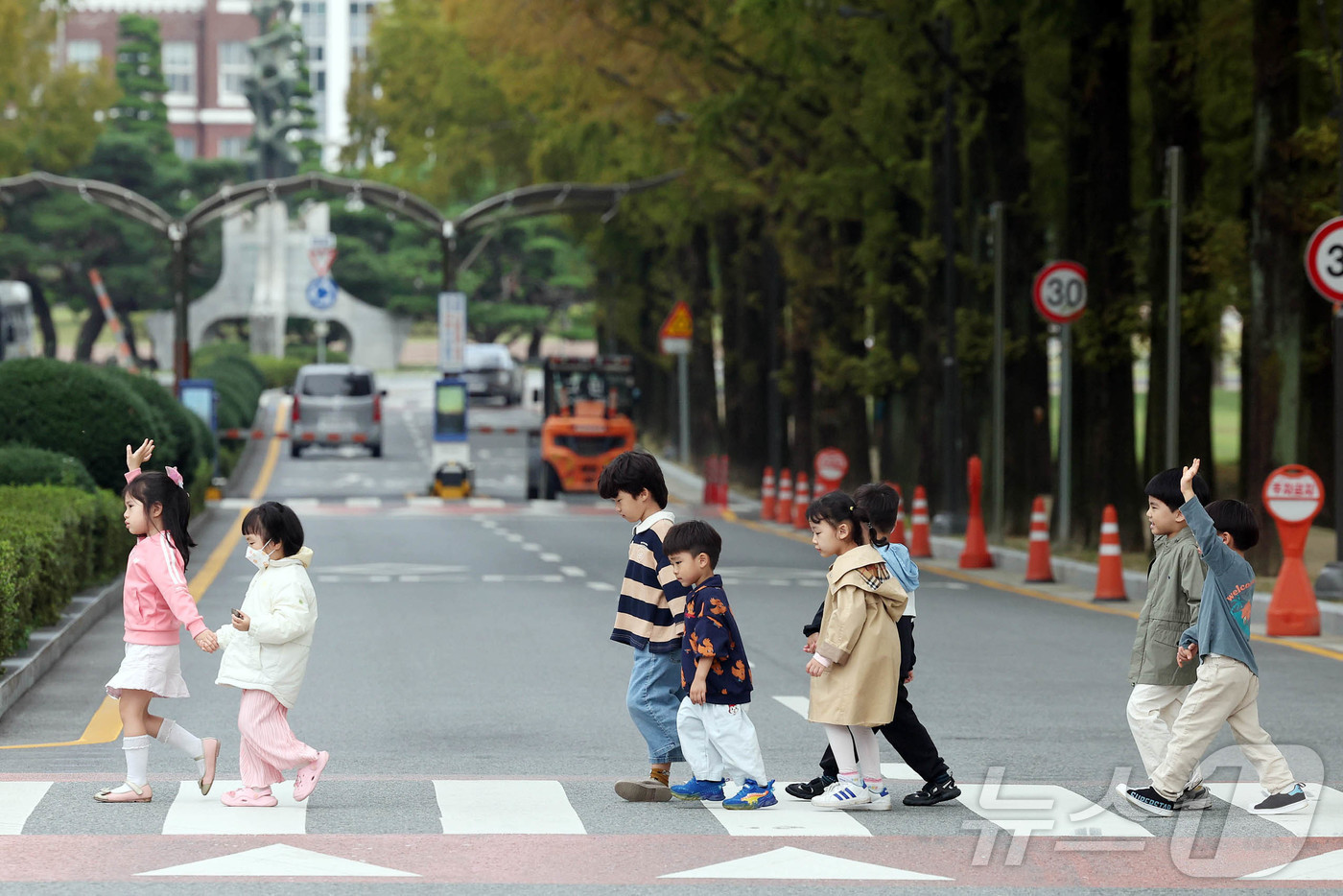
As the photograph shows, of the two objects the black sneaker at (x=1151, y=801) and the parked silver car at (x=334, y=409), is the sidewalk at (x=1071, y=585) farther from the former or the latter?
the parked silver car at (x=334, y=409)

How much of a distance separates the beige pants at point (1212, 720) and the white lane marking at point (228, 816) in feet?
11.0

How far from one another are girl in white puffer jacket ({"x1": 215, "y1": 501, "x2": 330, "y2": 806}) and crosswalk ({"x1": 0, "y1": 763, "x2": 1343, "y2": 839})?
24 cm

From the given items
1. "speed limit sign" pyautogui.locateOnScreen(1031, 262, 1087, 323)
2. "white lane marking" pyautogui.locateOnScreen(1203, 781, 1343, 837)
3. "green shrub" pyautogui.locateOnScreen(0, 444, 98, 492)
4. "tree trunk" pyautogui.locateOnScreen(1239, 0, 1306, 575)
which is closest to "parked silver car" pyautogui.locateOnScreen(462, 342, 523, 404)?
"speed limit sign" pyautogui.locateOnScreen(1031, 262, 1087, 323)

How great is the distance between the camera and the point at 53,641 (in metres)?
13.8

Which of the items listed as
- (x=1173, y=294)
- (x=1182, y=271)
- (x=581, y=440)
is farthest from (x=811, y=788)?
(x=581, y=440)

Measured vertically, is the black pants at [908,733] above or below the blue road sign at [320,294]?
below

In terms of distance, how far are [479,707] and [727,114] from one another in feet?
65.2

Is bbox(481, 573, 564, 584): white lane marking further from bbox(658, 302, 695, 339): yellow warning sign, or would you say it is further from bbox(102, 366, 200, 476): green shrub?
bbox(658, 302, 695, 339): yellow warning sign

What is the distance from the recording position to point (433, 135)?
2019 inches

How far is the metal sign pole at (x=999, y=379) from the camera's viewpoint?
26531mm

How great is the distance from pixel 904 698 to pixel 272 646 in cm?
249

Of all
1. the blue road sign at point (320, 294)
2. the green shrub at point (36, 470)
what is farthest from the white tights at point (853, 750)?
the blue road sign at point (320, 294)

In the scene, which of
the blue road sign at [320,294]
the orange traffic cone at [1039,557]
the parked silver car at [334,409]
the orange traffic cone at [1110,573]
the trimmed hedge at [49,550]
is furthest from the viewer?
the blue road sign at [320,294]

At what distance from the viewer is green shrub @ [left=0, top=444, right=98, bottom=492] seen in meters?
19.1
